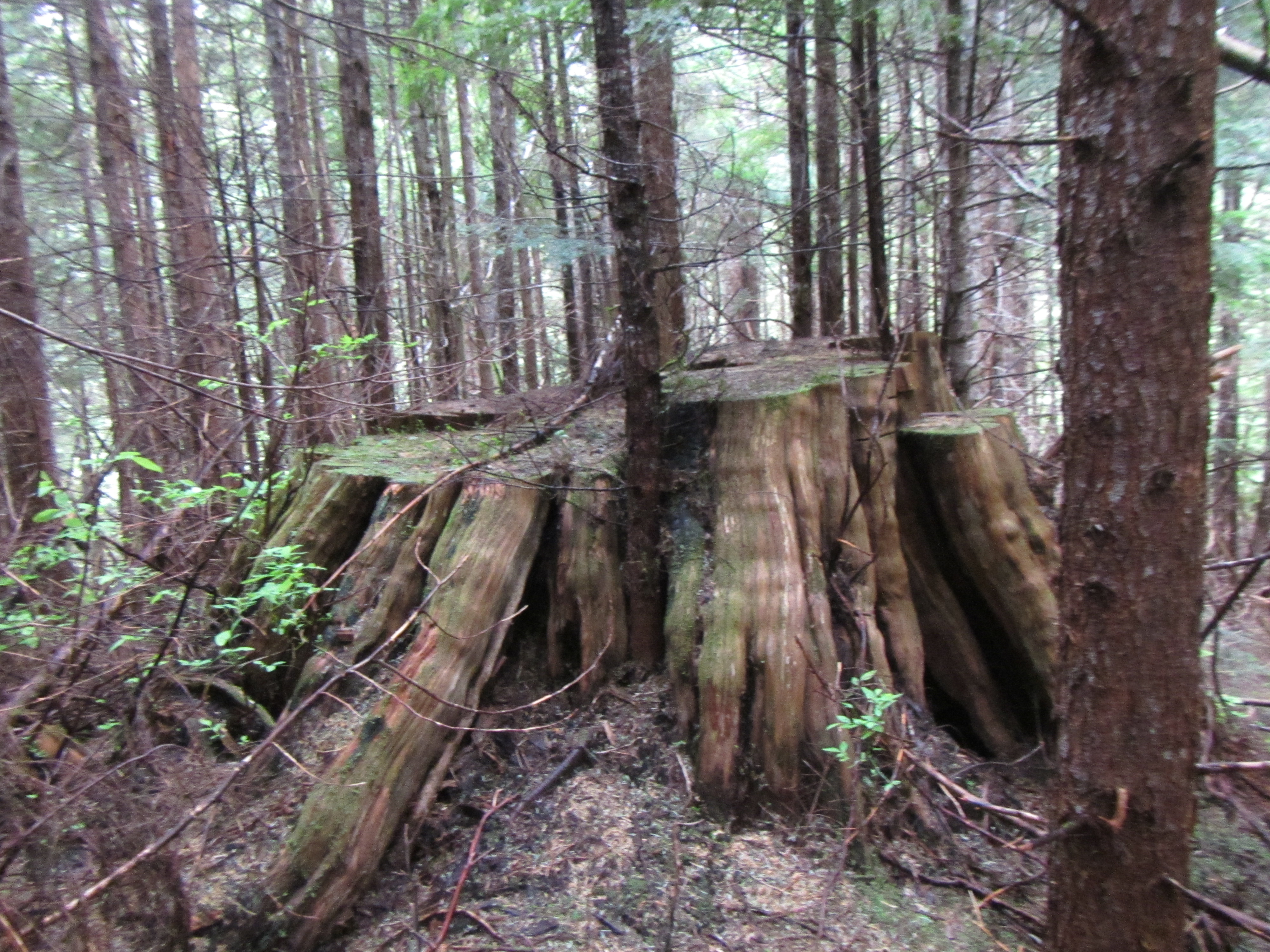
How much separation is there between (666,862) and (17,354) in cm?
562

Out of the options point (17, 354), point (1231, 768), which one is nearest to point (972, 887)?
point (1231, 768)

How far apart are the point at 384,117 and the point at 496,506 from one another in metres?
14.5

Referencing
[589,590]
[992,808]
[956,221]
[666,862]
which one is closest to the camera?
[992,808]

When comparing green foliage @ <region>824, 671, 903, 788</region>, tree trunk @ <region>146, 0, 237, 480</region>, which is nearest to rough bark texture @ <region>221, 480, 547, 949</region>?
tree trunk @ <region>146, 0, 237, 480</region>

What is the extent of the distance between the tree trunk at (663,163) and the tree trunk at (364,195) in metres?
2.78

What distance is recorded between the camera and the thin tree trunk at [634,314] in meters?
3.80

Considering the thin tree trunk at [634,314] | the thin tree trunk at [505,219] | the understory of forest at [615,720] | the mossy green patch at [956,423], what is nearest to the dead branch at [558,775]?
the understory of forest at [615,720]

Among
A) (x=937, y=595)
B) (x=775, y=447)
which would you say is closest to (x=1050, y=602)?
(x=937, y=595)

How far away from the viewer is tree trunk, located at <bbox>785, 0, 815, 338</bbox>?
7559mm

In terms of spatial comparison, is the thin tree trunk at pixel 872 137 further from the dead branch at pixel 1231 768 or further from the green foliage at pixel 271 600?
the green foliage at pixel 271 600

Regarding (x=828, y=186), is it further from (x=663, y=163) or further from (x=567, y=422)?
(x=567, y=422)

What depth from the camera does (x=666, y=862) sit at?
3.36 metres

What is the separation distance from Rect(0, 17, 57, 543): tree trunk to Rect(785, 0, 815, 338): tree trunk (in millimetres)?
6585

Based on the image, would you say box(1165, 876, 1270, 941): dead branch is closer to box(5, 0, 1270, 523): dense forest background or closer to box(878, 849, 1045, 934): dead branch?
box(878, 849, 1045, 934): dead branch
